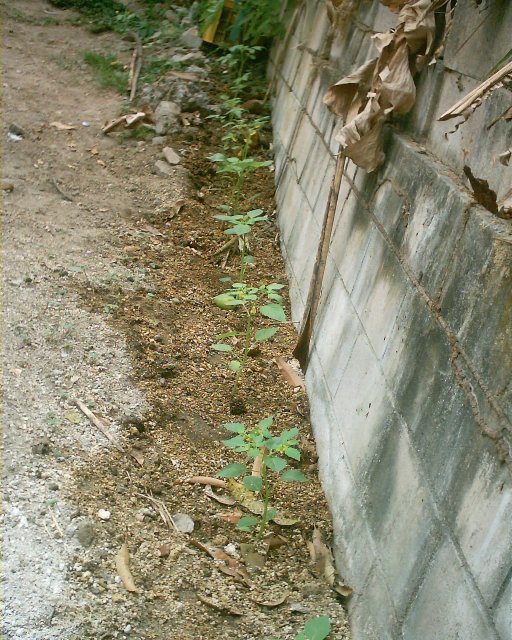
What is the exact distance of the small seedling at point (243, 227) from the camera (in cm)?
386

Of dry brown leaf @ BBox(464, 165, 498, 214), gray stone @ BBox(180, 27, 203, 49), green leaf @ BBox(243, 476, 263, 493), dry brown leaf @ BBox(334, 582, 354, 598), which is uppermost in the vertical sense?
dry brown leaf @ BBox(464, 165, 498, 214)

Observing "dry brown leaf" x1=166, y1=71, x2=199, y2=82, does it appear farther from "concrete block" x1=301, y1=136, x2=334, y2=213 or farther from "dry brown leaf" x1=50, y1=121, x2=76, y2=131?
"concrete block" x1=301, y1=136, x2=334, y2=213

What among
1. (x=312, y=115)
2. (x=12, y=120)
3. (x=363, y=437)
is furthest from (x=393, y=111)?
(x=12, y=120)

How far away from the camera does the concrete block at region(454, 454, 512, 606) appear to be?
61.9 inches

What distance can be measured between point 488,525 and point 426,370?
576 mm

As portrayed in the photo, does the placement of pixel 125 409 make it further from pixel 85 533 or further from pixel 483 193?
pixel 483 193

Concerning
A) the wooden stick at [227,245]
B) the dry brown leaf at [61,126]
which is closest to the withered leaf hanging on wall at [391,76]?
the wooden stick at [227,245]

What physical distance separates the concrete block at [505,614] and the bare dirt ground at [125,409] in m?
0.95

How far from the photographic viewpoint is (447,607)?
1767mm

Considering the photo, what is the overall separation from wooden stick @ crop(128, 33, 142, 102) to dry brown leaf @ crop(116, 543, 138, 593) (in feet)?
16.8

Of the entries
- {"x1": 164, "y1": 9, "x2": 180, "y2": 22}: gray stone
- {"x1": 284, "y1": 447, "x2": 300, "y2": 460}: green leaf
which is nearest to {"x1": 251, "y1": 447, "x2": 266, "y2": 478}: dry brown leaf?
{"x1": 284, "y1": 447, "x2": 300, "y2": 460}: green leaf

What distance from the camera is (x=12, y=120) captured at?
5949mm

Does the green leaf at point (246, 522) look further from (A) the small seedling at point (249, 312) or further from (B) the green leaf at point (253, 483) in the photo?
(A) the small seedling at point (249, 312)

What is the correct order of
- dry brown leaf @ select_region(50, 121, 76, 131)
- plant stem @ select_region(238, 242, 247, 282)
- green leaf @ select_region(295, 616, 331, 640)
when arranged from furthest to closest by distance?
dry brown leaf @ select_region(50, 121, 76, 131) < plant stem @ select_region(238, 242, 247, 282) < green leaf @ select_region(295, 616, 331, 640)
